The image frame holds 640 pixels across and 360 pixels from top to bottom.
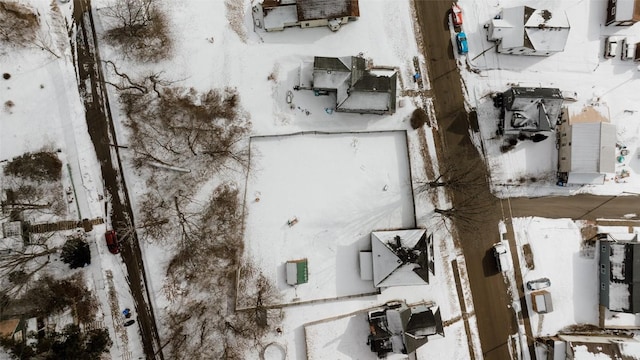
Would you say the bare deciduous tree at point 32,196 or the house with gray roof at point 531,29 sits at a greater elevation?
the house with gray roof at point 531,29

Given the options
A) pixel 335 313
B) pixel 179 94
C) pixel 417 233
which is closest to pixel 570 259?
pixel 417 233

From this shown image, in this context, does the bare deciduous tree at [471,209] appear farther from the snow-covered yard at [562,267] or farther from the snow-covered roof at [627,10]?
the snow-covered roof at [627,10]

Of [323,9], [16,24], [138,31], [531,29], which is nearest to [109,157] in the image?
[138,31]

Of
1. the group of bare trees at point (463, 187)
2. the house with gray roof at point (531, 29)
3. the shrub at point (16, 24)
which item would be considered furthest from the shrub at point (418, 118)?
the shrub at point (16, 24)

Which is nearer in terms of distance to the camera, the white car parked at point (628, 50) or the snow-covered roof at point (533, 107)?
the snow-covered roof at point (533, 107)

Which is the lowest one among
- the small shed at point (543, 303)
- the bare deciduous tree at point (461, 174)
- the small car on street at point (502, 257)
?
the small shed at point (543, 303)

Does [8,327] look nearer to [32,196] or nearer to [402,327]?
[32,196]
